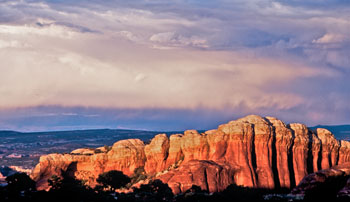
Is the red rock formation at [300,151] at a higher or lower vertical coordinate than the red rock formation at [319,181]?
higher

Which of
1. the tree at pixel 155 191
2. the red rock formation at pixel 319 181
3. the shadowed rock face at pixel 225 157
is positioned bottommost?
the tree at pixel 155 191

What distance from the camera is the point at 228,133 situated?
104750 millimetres

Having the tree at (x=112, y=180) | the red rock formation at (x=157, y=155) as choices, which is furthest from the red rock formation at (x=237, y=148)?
the tree at (x=112, y=180)

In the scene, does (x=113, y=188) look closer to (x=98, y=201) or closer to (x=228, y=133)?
(x=228, y=133)

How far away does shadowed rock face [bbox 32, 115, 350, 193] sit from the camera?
99.4 meters

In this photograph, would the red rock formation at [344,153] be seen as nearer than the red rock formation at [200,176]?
No

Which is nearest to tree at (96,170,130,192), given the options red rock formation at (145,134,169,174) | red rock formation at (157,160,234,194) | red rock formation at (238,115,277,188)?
red rock formation at (145,134,169,174)

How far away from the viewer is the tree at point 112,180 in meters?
106

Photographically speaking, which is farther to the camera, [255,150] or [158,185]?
[255,150]

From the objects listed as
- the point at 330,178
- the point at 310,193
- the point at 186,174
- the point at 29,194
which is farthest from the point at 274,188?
the point at 29,194

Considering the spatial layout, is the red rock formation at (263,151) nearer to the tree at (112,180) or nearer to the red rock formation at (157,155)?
the red rock formation at (157,155)

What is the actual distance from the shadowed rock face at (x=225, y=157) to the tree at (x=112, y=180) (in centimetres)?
422

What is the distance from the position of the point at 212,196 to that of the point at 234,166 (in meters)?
21.2

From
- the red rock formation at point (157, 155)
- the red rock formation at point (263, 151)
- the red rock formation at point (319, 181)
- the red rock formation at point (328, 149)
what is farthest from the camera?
the red rock formation at point (328, 149)
